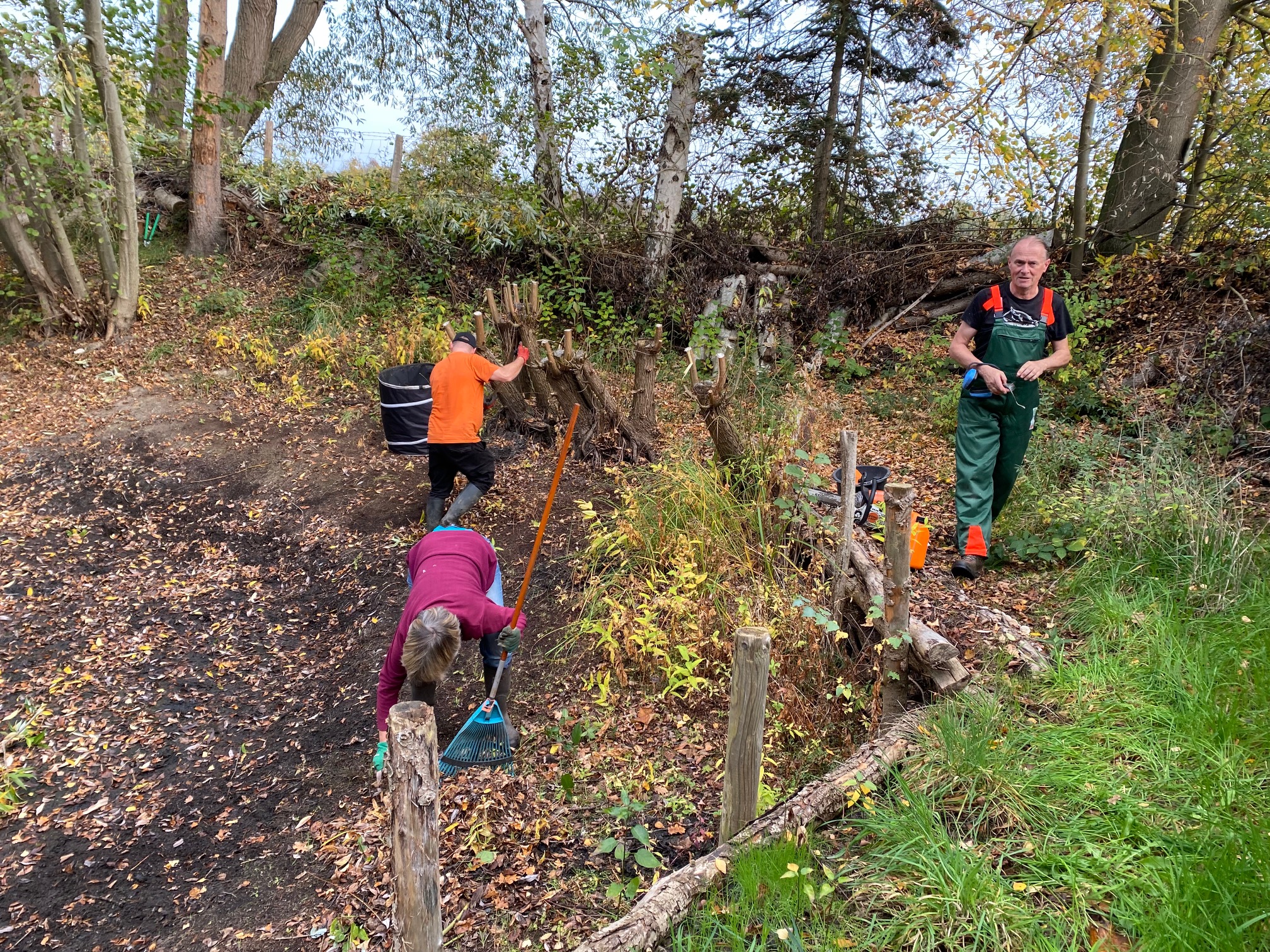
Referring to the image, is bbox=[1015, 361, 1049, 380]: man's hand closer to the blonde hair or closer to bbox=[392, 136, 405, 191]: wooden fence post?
the blonde hair

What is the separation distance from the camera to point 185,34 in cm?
804

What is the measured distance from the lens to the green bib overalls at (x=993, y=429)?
3984 mm

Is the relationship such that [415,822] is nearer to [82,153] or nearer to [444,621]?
[444,621]

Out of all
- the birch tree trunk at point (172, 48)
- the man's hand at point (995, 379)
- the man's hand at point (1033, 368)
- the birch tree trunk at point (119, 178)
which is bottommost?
the man's hand at point (995, 379)

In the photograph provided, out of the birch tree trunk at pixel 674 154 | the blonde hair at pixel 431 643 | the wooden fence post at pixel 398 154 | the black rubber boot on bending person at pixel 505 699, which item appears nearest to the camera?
the blonde hair at pixel 431 643

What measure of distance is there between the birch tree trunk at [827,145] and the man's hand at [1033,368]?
6.11m

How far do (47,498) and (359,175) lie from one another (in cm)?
719

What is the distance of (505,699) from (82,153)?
8238 mm

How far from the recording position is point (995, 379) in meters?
3.86

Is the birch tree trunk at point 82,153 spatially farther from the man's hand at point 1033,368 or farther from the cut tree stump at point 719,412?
the man's hand at point 1033,368

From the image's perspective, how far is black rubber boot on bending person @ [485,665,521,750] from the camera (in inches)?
126

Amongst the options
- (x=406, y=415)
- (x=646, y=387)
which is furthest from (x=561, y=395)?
(x=406, y=415)

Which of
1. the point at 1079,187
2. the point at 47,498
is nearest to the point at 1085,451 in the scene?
the point at 1079,187

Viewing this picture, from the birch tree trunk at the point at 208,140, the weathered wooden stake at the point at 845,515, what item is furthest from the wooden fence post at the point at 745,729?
the birch tree trunk at the point at 208,140
